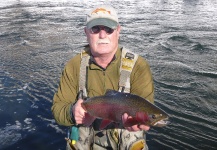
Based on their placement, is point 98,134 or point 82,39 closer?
point 98,134

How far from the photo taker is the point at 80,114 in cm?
366

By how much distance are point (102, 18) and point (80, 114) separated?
1.42 meters

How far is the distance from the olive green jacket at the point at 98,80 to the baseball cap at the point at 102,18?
61cm

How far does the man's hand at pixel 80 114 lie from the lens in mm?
3617

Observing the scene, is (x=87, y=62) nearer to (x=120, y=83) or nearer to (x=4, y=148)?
(x=120, y=83)

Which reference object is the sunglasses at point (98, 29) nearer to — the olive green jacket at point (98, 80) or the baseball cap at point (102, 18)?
the baseball cap at point (102, 18)

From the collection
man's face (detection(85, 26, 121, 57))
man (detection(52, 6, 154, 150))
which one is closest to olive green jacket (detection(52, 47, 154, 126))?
man (detection(52, 6, 154, 150))

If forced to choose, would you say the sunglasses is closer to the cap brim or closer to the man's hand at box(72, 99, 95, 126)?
the cap brim

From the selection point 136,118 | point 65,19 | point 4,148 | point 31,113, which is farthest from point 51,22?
point 136,118

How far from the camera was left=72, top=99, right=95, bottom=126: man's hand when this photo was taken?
3.62 m

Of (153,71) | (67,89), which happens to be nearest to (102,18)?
(67,89)

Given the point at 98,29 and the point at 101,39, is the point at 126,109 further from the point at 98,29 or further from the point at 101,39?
the point at 98,29

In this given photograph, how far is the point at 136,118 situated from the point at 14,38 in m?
15.3

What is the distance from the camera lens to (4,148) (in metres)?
6.09
